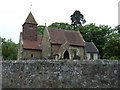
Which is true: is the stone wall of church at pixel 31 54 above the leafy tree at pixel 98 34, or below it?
below

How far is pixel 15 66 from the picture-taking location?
11031 mm

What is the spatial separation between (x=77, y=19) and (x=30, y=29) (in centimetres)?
2883

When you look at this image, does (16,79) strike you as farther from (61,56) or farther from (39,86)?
(61,56)

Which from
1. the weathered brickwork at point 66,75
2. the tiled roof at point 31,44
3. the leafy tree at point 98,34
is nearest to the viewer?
the weathered brickwork at point 66,75

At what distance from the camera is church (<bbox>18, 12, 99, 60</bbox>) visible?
3288 cm

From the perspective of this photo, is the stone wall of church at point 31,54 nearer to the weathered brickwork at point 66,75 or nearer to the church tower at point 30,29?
the church tower at point 30,29

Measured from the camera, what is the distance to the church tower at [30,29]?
3981cm

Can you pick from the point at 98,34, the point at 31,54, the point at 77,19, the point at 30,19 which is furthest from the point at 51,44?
the point at 77,19

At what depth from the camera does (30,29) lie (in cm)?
4038

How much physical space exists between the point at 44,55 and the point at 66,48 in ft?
18.2

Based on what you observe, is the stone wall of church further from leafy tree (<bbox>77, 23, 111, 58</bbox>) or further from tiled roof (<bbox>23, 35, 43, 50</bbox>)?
leafy tree (<bbox>77, 23, 111, 58</bbox>)

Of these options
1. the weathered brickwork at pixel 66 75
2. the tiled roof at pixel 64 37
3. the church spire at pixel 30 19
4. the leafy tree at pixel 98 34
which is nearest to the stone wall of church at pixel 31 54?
the tiled roof at pixel 64 37

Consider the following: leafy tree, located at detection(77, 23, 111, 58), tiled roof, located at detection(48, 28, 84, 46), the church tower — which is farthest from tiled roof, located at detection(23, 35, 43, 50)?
leafy tree, located at detection(77, 23, 111, 58)

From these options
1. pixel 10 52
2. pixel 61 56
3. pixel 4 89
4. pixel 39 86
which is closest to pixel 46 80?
pixel 39 86
